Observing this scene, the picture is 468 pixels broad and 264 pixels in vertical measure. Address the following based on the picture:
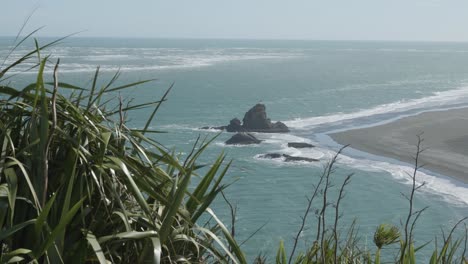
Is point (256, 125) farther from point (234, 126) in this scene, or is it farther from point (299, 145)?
point (299, 145)

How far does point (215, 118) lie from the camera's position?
45906 millimetres

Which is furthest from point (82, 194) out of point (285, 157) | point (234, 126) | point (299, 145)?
point (234, 126)

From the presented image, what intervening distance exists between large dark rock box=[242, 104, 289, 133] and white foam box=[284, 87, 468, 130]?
1596 mm

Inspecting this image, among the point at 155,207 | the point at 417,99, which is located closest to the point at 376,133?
the point at 417,99

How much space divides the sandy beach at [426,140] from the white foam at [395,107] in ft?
12.0

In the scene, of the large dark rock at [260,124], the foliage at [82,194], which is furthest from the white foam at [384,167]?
the foliage at [82,194]

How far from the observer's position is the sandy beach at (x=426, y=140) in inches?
1232

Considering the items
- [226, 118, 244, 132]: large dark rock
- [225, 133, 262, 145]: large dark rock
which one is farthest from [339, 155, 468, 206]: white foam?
[226, 118, 244, 132]: large dark rock

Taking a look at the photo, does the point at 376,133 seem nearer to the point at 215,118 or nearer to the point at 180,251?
the point at 215,118

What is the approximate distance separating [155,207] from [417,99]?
59603 millimetres

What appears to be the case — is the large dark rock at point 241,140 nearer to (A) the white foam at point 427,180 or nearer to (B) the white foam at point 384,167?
(B) the white foam at point 384,167

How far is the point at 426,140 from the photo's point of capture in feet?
124

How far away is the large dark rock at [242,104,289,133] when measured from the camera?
41156 mm

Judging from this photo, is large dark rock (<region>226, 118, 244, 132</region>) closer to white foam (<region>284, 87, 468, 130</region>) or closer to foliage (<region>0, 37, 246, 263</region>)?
white foam (<region>284, 87, 468, 130</region>)
